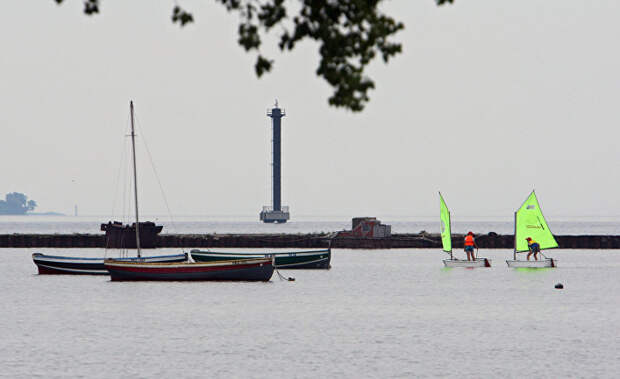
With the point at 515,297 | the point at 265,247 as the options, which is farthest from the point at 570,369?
the point at 265,247

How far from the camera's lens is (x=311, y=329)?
44031mm

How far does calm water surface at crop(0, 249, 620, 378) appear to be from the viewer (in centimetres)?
3303

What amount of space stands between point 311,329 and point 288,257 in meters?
39.1

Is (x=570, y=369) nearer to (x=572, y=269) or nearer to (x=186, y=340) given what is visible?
(x=186, y=340)

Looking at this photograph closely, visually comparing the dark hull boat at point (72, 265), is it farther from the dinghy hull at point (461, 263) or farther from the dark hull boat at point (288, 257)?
the dinghy hull at point (461, 263)

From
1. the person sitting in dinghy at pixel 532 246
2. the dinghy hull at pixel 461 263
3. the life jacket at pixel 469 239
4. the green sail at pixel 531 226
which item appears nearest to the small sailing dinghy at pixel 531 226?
the green sail at pixel 531 226

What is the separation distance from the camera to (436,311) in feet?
177

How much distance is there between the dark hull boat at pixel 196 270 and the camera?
221 ft

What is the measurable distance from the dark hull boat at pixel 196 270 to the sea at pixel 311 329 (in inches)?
36.3

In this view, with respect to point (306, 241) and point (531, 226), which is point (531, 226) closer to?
point (531, 226)

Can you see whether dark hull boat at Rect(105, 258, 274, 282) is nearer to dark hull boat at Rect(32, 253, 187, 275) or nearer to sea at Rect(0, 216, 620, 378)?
sea at Rect(0, 216, 620, 378)

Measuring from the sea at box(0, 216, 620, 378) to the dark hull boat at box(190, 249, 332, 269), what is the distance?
3.64 metres

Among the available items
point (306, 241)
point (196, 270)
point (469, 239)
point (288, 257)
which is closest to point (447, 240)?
point (469, 239)

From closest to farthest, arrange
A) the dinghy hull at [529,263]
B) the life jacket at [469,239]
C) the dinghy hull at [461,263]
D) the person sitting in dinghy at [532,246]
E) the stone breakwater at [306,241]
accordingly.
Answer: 1. the life jacket at [469,239]
2. the person sitting in dinghy at [532,246]
3. the dinghy hull at [529,263]
4. the dinghy hull at [461,263]
5. the stone breakwater at [306,241]
